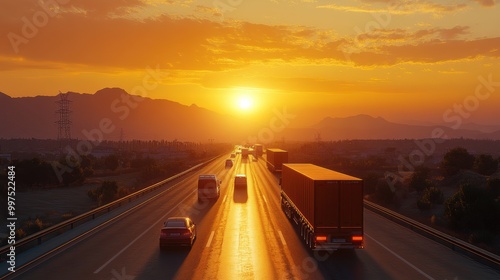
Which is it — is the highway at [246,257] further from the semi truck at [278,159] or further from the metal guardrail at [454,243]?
the semi truck at [278,159]

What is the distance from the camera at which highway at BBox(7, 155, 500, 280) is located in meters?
18.0

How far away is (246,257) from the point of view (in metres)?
20.6

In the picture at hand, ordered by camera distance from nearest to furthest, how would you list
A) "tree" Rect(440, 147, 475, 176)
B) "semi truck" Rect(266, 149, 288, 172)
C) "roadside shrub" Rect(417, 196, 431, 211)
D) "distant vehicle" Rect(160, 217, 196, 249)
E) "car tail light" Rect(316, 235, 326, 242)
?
"car tail light" Rect(316, 235, 326, 242) → "distant vehicle" Rect(160, 217, 196, 249) → "roadside shrub" Rect(417, 196, 431, 211) → "tree" Rect(440, 147, 475, 176) → "semi truck" Rect(266, 149, 288, 172)

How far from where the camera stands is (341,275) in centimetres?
1783

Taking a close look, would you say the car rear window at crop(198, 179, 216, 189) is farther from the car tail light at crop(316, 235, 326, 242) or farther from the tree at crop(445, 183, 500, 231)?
the car tail light at crop(316, 235, 326, 242)

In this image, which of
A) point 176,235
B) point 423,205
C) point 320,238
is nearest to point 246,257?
point 320,238

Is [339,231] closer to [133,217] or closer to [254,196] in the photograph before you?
[133,217]

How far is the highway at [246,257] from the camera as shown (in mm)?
17984

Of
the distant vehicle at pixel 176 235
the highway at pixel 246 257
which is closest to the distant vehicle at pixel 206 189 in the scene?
the highway at pixel 246 257

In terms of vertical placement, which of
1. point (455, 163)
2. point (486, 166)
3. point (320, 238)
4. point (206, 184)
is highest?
point (455, 163)

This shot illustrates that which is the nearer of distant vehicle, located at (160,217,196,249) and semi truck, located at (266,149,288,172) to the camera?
distant vehicle, located at (160,217,196,249)

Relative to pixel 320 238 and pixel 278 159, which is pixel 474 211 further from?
pixel 278 159

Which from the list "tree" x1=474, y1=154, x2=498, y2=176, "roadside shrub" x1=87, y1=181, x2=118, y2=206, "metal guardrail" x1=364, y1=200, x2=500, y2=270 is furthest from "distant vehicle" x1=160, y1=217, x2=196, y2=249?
"tree" x1=474, y1=154, x2=498, y2=176

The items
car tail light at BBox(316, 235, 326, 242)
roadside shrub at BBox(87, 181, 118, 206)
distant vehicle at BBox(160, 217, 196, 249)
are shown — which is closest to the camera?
car tail light at BBox(316, 235, 326, 242)
